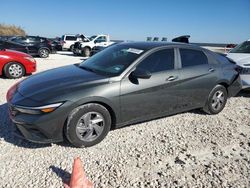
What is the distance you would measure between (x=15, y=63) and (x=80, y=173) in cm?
677

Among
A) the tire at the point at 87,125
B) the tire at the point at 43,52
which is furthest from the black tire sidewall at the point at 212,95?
the tire at the point at 43,52

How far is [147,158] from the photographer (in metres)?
3.63

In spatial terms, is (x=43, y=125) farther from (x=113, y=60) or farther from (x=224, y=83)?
(x=224, y=83)

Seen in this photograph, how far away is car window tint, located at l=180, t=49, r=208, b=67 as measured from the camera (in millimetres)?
4855

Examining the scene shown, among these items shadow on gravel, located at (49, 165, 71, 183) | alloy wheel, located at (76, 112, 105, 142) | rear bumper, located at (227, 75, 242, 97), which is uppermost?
rear bumper, located at (227, 75, 242, 97)

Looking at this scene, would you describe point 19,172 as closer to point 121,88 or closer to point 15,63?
point 121,88

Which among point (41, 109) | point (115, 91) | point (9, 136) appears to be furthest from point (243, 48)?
point (9, 136)

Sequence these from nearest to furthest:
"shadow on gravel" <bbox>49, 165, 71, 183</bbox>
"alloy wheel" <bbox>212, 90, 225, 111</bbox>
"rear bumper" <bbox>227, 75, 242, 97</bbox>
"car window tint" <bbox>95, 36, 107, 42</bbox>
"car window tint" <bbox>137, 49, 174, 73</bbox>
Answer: "shadow on gravel" <bbox>49, 165, 71, 183</bbox> → "car window tint" <bbox>137, 49, 174, 73</bbox> → "alloy wheel" <bbox>212, 90, 225, 111</bbox> → "rear bumper" <bbox>227, 75, 242, 97</bbox> → "car window tint" <bbox>95, 36, 107, 42</bbox>

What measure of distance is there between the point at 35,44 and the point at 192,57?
14.8 meters

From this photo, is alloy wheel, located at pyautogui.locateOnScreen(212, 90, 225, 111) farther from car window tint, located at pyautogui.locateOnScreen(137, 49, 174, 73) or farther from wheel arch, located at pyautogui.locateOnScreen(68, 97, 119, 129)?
wheel arch, located at pyautogui.locateOnScreen(68, 97, 119, 129)

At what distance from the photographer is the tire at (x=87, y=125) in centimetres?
364

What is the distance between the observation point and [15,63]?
8.52 meters

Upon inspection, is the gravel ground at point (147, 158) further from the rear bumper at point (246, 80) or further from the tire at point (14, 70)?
the tire at point (14, 70)

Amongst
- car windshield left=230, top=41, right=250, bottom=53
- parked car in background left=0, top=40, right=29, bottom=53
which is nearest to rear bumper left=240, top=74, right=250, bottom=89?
car windshield left=230, top=41, right=250, bottom=53
